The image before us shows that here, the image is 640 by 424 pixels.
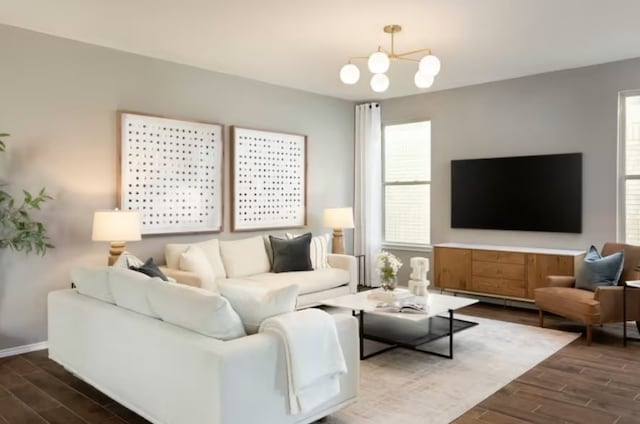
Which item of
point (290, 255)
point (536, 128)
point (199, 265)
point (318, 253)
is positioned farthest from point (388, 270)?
point (536, 128)

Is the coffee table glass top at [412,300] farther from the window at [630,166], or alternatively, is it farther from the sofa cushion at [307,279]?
the window at [630,166]

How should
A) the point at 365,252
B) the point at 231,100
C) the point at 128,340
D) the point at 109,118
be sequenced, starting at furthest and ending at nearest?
the point at 365,252
the point at 231,100
the point at 109,118
the point at 128,340

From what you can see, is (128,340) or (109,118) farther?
(109,118)

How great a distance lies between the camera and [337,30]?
4.36m

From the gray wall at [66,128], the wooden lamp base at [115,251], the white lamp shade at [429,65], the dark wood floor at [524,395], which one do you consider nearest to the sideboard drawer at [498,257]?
the dark wood floor at [524,395]

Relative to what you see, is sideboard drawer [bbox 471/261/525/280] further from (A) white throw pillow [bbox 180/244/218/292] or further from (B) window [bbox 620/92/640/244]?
(A) white throw pillow [bbox 180/244/218/292]

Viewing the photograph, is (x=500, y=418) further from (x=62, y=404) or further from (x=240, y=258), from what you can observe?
(x=240, y=258)

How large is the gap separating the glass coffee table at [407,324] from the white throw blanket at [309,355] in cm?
134

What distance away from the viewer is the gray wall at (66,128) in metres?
4.32

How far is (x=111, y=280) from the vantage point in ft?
10.6

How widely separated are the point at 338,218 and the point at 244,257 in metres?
1.51

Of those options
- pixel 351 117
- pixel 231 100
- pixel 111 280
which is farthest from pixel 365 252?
pixel 111 280

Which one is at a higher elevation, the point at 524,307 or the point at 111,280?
the point at 111,280

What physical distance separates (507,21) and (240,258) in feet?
11.5
